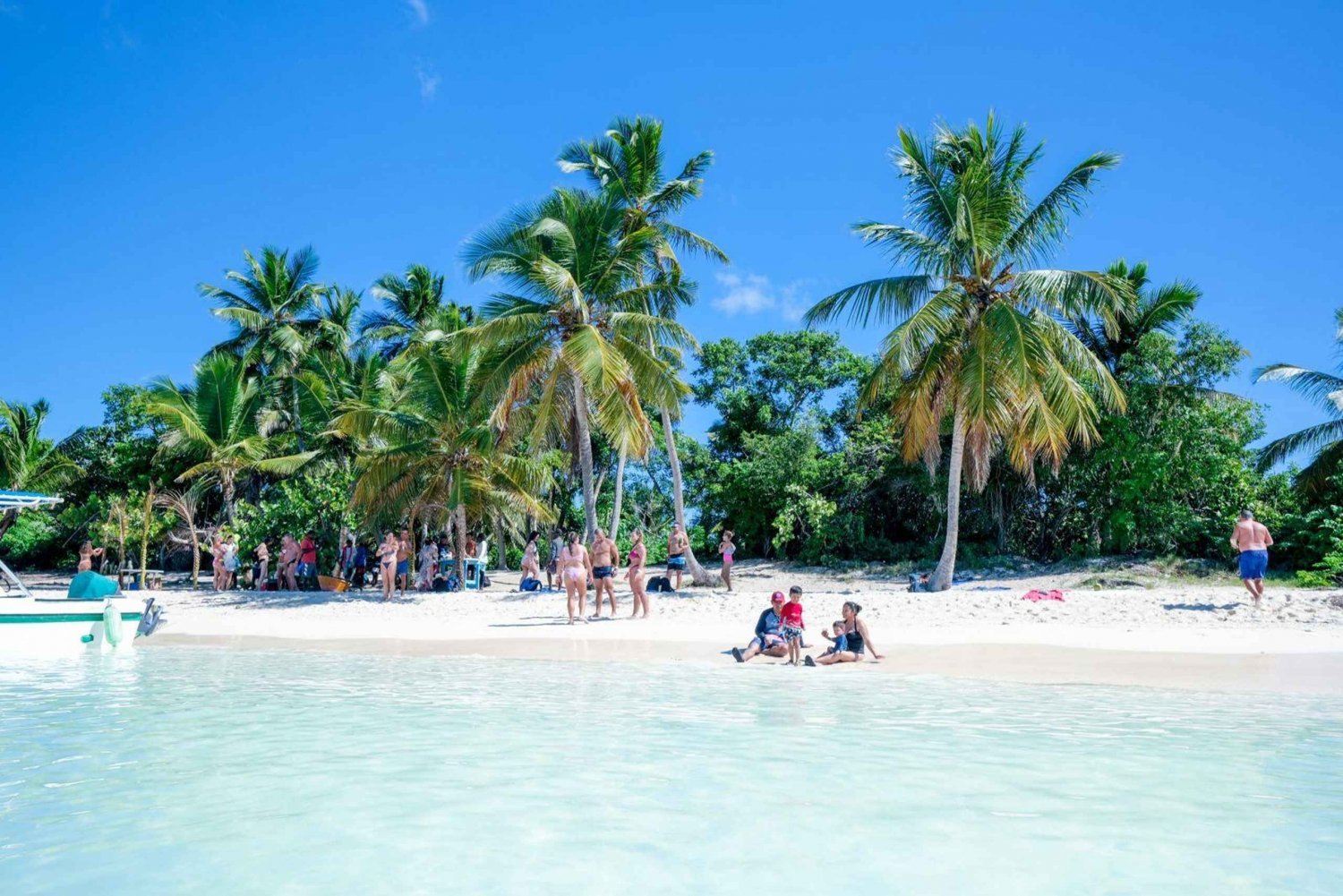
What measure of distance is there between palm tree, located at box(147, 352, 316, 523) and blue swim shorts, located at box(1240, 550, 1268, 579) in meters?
20.9

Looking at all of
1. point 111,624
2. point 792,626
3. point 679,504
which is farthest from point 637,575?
point 111,624

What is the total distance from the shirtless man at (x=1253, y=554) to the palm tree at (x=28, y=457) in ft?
108

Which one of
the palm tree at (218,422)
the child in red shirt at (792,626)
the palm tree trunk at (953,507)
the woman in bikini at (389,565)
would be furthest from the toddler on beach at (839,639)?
the palm tree at (218,422)

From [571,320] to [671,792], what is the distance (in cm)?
1369

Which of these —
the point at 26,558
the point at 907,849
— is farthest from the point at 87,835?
the point at 26,558

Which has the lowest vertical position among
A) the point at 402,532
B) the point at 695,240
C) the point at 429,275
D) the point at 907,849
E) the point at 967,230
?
the point at 907,849

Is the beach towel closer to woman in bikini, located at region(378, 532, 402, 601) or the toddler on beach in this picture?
woman in bikini, located at region(378, 532, 402, 601)

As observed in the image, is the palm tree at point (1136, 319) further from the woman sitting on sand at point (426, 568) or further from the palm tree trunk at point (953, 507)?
the woman sitting on sand at point (426, 568)

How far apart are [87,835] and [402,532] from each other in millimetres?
18576

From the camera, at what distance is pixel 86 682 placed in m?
9.16

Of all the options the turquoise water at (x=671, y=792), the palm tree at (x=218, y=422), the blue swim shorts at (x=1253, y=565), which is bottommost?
the turquoise water at (x=671, y=792)

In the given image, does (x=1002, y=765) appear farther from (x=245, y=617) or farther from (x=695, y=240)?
(x=695, y=240)

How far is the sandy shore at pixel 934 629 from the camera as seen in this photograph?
985 cm

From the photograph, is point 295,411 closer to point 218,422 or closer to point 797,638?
point 218,422
